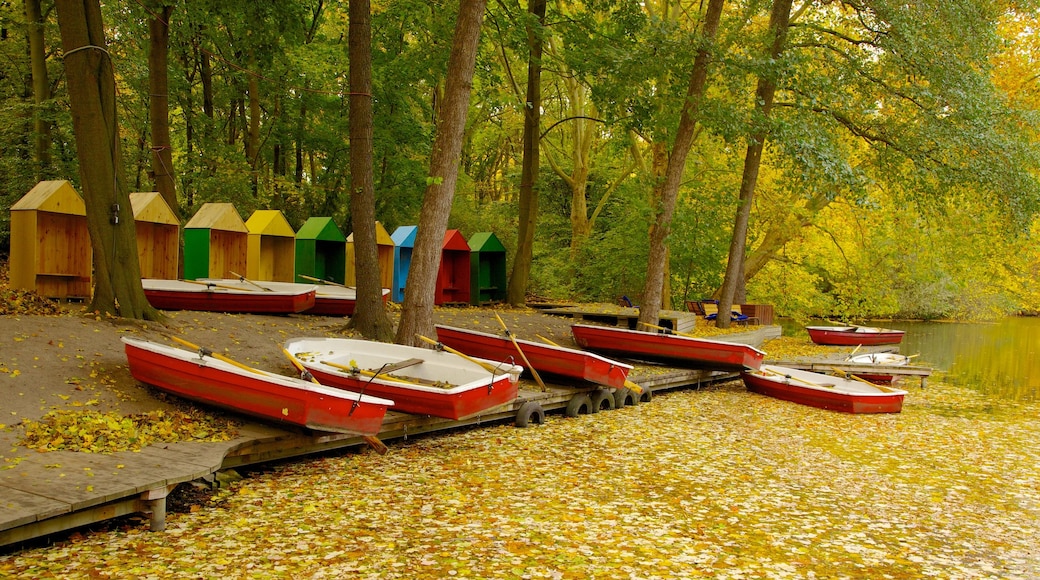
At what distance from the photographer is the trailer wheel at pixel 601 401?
12.0 meters

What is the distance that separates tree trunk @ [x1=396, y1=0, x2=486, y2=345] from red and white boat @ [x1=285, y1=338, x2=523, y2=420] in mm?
867

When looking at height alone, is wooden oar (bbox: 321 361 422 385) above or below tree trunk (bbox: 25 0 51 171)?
below

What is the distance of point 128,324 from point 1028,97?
22.4 meters

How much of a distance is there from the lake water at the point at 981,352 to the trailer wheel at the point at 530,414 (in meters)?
11.8

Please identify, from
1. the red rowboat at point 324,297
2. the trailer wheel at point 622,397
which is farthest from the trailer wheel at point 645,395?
the red rowboat at point 324,297

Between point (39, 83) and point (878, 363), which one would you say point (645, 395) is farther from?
point (39, 83)

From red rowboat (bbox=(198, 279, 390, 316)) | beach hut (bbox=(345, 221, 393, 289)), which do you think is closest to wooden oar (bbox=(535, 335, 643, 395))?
red rowboat (bbox=(198, 279, 390, 316))

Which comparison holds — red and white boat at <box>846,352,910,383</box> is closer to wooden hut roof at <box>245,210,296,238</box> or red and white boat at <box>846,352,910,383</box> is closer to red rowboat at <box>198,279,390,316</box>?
red rowboat at <box>198,279,390,316</box>

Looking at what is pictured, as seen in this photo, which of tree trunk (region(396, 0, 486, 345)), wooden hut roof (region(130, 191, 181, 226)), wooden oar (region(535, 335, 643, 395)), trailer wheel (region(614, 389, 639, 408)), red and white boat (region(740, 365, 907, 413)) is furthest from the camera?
red and white boat (region(740, 365, 907, 413))

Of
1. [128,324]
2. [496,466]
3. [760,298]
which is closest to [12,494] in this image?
[496,466]

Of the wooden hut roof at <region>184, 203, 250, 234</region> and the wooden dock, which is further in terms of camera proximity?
the wooden hut roof at <region>184, 203, 250, 234</region>

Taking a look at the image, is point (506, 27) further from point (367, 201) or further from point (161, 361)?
point (161, 361)

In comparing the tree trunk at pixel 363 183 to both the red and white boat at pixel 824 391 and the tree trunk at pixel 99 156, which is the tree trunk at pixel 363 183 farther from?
the red and white boat at pixel 824 391

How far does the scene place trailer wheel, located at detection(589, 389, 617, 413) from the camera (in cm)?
1200
